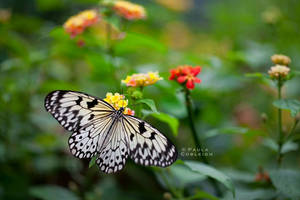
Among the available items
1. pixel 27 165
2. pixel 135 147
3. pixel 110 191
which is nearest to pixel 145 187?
pixel 110 191

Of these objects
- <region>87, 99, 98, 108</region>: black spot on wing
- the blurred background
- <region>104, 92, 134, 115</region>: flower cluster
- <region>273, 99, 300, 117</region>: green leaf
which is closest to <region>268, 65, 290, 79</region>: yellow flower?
<region>273, 99, 300, 117</region>: green leaf

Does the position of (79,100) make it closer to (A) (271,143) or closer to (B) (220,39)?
(A) (271,143)

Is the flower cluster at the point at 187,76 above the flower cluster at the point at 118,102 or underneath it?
above

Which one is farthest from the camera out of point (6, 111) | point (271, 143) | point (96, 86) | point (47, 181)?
point (96, 86)

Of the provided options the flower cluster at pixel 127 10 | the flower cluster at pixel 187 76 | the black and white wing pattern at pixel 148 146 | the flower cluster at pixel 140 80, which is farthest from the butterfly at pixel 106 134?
the flower cluster at pixel 127 10

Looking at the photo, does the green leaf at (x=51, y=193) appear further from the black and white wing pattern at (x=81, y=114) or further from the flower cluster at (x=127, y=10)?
the flower cluster at (x=127, y=10)

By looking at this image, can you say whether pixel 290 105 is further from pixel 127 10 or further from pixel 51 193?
pixel 51 193

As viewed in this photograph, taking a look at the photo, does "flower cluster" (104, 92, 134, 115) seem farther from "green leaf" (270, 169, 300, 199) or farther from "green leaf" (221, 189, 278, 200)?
"green leaf" (270, 169, 300, 199)
